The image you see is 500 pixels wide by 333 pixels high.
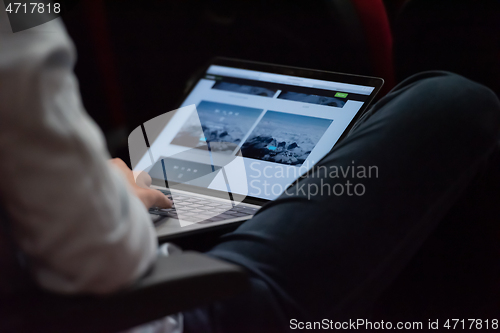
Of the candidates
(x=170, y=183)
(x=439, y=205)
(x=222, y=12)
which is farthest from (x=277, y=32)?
(x=439, y=205)

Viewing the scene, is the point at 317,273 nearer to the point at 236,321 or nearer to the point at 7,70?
the point at 236,321

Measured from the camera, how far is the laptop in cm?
80

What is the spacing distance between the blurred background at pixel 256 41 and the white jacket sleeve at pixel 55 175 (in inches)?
25.9

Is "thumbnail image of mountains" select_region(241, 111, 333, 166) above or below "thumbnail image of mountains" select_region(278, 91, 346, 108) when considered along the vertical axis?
below

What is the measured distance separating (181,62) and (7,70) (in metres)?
1.39

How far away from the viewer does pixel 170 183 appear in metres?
0.87

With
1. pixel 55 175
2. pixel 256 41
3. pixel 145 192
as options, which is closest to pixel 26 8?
pixel 55 175

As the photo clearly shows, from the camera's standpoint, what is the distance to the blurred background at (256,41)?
0.90m

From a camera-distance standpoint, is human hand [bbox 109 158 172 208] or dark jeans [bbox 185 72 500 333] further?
human hand [bbox 109 158 172 208]

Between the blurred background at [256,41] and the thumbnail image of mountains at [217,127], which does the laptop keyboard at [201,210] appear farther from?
the blurred background at [256,41]

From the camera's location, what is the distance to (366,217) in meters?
0.51

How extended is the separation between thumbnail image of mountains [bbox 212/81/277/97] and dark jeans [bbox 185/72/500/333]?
320 millimetres
